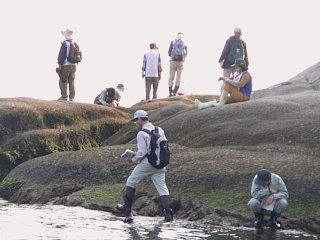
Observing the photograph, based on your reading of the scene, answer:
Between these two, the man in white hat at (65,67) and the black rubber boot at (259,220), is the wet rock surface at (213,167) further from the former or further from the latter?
the man in white hat at (65,67)

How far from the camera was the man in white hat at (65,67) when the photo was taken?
40.8 metres

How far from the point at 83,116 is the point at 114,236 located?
21.1 m

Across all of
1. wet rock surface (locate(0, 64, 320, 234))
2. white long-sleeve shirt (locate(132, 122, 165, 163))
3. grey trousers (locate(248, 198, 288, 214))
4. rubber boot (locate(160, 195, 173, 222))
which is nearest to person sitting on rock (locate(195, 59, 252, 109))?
wet rock surface (locate(0, 64, 320, 234))

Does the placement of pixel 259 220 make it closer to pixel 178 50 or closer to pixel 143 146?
pixel 143 146

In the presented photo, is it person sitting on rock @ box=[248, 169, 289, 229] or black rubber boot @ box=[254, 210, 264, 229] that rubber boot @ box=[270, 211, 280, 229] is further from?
black rubber boot @ box=[254, 210, 264, 229]

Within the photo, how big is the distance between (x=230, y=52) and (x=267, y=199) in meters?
18.5

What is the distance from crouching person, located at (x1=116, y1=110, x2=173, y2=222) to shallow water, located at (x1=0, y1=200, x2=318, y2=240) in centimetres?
45

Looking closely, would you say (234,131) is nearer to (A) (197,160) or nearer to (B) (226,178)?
(A) (197,160)

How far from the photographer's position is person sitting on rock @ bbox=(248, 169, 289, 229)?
68.0ft

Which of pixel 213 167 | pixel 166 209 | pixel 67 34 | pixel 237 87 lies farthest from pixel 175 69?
pixel 166 209

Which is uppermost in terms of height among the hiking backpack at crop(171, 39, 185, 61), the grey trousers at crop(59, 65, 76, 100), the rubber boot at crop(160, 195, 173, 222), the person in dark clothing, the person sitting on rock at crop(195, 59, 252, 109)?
the hiking backpack at crop(171, 39, 185, 61)

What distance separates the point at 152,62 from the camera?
44.9m

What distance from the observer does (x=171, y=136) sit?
33.0 metres

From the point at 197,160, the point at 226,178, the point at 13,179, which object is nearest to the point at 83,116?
the point at 13,179
